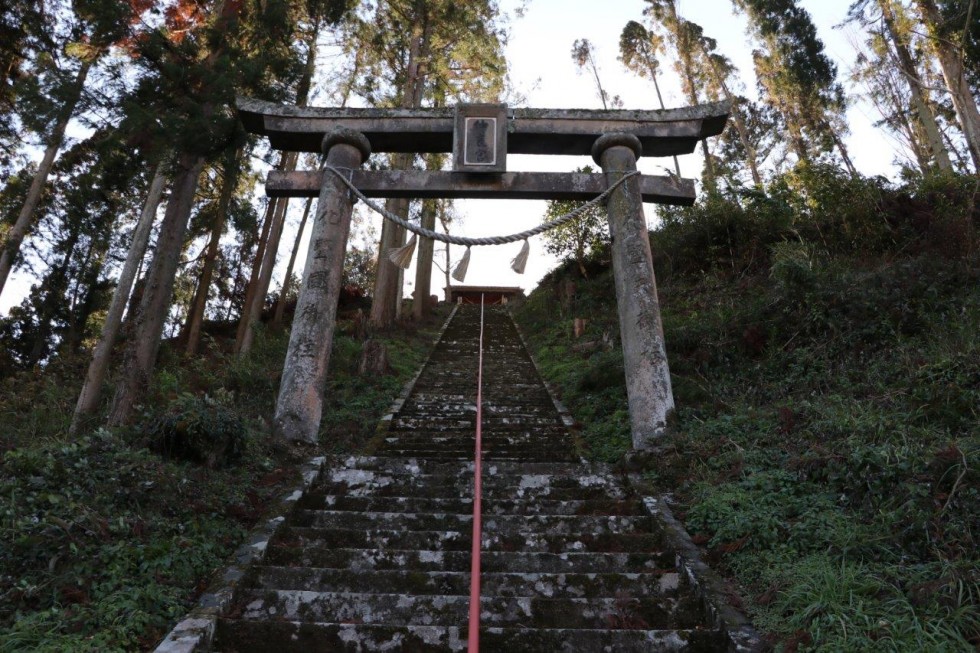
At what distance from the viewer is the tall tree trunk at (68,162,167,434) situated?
329 inches

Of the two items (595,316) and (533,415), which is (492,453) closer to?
(533,415)

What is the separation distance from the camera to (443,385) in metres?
10.2

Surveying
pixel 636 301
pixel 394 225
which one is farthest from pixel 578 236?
pixel 636 301

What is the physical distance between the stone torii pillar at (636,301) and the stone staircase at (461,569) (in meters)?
0.86

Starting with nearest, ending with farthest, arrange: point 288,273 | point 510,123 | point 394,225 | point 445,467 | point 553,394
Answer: point 445,467
point 510,123
point 553,394
point 394,225
point 288,273

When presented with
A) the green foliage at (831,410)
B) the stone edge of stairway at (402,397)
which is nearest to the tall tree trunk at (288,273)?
the stone edge of stairway at (402,397)

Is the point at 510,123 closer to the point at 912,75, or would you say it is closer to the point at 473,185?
the point at 473,185

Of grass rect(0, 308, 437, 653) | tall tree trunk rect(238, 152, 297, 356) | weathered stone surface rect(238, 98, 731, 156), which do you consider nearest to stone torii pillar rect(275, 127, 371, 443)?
weathered stone surface rect(238, 98, 731, 156)

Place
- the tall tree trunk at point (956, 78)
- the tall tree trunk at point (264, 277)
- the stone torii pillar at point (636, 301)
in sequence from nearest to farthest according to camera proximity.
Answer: the stone torii pillar at point (636, 301) → the tall tree trunk at point (956, 78) → the tall tree trunk at point (264, 277)

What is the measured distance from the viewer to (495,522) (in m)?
4.57

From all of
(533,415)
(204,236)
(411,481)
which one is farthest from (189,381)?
(204,236)

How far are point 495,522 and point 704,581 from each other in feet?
5.03

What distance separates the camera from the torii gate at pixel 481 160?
678cm

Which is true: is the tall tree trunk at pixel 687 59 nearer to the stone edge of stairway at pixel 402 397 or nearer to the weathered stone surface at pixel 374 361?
the stone edge of stairway at pixel 402 397
